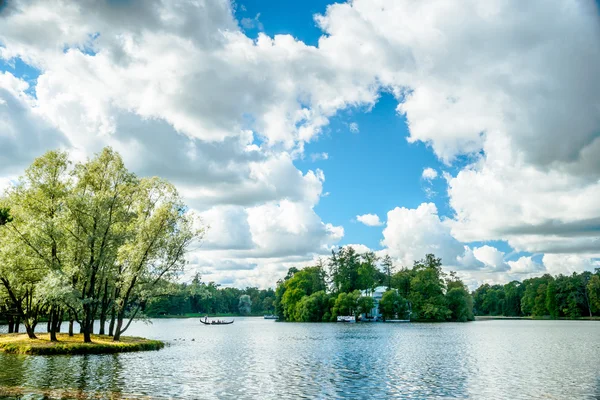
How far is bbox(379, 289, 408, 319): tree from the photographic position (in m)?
148

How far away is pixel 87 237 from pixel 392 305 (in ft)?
385

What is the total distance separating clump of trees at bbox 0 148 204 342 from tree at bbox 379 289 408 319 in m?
106

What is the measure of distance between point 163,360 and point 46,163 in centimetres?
2276

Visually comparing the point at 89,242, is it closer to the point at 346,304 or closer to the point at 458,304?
the point at 346,304

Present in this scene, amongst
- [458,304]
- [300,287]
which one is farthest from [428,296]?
[300,287]

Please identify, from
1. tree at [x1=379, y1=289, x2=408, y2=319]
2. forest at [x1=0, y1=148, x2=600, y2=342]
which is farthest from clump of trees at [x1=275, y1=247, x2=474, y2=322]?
forest at [x1=0, y1=148, x2=600, y2=342]

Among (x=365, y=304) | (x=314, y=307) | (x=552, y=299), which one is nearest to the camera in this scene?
(x=365, y=304)

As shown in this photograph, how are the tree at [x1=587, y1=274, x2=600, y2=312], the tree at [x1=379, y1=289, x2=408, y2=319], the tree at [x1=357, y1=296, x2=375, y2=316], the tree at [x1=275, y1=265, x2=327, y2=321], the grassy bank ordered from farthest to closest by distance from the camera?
the tree at [x1=587, y1=274, x2=600, y2=312] → the tree at [x1=275, y1=265, x2=327, y2=321] → the tree at [x1=379, y1=289, x2=408, y2=319] → the tree at [x1=357, y1=296, x2=375, y2=316] → the grassy bank

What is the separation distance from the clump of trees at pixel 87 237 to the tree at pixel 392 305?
105933 millimetres

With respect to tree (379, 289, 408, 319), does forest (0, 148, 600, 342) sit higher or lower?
higher

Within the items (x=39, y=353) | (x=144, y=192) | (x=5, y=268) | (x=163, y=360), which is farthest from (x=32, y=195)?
(x=163, y=360)

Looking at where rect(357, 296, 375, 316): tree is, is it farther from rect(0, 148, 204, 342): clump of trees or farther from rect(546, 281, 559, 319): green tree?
rect(0, 148, 204, 342): clump of trees

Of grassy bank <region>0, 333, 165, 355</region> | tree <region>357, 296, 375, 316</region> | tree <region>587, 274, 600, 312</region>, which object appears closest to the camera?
grassy bank <region>0, 333, 165, 355</region>

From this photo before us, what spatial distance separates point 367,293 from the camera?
16150cm
